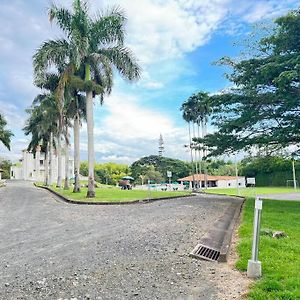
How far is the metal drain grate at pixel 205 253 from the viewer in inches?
239

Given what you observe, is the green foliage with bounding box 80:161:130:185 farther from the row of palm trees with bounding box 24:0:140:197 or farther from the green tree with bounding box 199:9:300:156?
the green tree with bounding box 199:9:300:156

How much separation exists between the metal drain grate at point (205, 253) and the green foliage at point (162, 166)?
75.5 metres

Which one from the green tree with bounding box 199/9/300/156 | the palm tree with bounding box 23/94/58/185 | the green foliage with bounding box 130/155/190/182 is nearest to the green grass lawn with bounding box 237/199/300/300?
the green tree with bounding box 199/9/300/156

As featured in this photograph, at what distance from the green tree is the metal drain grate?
32.1 feet

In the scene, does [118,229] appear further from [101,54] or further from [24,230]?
[101,54]

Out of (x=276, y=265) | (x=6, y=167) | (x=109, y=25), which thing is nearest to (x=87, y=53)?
(x=109, y=25)

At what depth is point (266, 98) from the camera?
1722 cm

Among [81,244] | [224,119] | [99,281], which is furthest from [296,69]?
[99,281]

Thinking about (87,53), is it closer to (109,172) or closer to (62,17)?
(62,17)

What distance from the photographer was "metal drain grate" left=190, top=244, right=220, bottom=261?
6.07 m

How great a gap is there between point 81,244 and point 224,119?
46.4 feet

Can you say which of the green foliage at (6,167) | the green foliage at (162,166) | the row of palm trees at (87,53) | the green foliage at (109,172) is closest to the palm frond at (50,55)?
the row of palm trees at (87,53)

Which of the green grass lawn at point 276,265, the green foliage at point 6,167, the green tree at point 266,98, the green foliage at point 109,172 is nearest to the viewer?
the green grass lawn at point 276,265

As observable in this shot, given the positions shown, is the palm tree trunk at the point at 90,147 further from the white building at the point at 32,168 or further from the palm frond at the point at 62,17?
the white building at the point at 32,168
